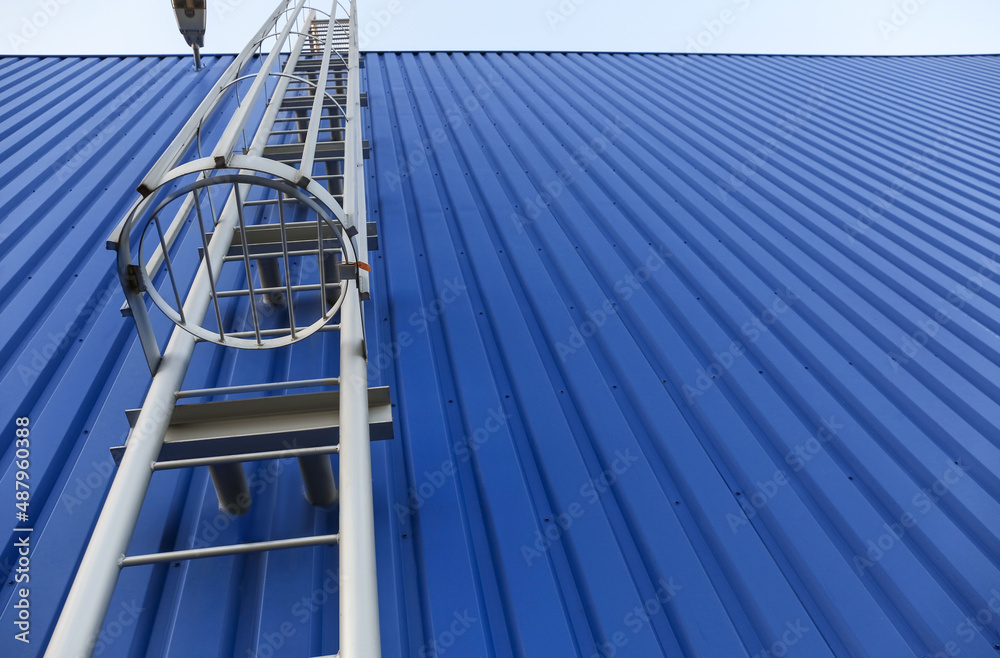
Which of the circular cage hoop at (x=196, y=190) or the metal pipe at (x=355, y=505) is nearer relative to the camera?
the metal pipe at (x=355, y=505)

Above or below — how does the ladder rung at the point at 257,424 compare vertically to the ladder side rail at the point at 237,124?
below

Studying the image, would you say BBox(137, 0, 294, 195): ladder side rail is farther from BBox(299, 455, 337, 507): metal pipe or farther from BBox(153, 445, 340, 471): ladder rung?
BBox(299, 455, 337, 507): metal pipe

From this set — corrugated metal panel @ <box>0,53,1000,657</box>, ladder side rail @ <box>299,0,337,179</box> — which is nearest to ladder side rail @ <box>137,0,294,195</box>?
ladder side rail @ <box>299,0,337,179</box>

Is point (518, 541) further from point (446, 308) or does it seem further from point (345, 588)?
point (446, 308)

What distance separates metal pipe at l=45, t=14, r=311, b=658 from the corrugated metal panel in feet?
1.93

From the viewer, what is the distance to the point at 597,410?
2.47 meters

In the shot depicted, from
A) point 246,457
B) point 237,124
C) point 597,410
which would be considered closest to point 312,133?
point 237,124

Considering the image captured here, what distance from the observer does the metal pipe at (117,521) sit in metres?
0.98

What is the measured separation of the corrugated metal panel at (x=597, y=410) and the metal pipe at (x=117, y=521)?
588mm

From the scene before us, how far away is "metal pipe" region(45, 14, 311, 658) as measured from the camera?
0.98 m

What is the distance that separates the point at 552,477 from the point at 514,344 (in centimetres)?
78

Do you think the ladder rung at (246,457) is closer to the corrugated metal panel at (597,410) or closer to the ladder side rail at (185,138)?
the corrugated metal panel at (597,410)

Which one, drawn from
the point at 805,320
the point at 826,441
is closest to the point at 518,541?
the point at 826,441

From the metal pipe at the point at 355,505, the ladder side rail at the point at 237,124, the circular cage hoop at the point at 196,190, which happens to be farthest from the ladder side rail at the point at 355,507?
the ladder side rail at the point at 237,124
